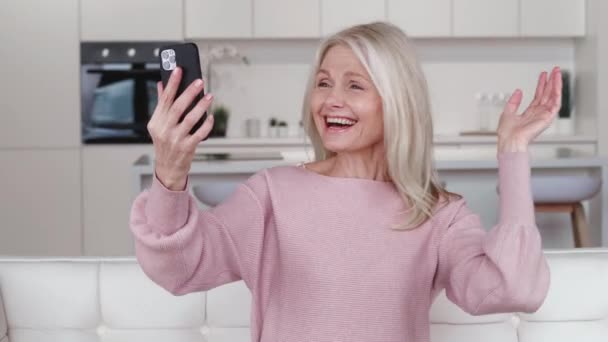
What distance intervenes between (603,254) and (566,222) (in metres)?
2.69

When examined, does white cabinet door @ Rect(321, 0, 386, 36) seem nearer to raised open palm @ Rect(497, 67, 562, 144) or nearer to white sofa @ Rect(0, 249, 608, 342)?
white sofa @ Rect(0, 249, 608, 342)

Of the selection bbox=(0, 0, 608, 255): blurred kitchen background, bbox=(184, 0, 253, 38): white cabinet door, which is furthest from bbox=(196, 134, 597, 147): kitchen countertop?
bbox=(184, 0, 253, 38): white cabinet door

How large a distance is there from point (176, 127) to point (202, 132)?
0.13 ft

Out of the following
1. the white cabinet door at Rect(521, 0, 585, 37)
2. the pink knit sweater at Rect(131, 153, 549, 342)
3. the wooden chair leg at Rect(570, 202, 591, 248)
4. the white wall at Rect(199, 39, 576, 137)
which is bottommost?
the wooden chair leg at Rect(570, 202, 591, 248)

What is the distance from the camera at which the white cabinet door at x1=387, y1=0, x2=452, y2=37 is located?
5.87 metres

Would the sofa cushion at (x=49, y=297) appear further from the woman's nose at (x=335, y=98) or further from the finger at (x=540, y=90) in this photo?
the finger at (x=540, y=90)

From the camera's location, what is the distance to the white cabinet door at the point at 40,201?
18.8 feet

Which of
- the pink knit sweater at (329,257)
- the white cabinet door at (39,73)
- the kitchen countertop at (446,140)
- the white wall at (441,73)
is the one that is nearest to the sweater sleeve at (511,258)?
the pink knit sweater at (329,257)

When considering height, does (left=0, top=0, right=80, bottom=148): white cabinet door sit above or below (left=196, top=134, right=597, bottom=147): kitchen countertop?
above

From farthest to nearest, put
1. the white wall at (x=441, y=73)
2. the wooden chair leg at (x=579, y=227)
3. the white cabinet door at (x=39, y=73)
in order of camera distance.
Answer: the white wall at (x=441, y=73), the white cabinet door at (x=39, y=73), the wooden chair leg at (x=579, y=227)

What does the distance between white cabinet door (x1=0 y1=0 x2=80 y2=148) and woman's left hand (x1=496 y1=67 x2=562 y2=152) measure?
14.8 ft

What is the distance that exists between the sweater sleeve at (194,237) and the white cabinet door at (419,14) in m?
4.36

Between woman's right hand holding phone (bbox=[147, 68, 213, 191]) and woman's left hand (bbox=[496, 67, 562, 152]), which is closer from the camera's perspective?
woman's right hand holding phone (bbox=[147, 68, 213, 191])

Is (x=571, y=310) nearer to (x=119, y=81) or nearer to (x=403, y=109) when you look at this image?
(x=403, y=109)
